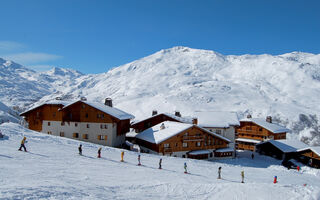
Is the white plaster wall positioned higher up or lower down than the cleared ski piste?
higher up

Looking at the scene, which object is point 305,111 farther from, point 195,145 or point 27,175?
point 27,175

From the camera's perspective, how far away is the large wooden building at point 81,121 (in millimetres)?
39344

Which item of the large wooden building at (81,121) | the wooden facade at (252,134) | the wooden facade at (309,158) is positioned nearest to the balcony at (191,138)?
the large wooden building at (81,121)

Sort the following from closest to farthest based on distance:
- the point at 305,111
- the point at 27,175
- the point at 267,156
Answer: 1. the point at 27,175
2. the point at 267,156
3. the point at 305,111

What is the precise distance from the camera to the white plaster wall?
39125 mm

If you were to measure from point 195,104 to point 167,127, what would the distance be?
4760 inches

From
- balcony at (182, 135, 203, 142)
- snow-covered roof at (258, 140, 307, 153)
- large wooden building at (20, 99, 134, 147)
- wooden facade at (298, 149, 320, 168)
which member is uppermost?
large wooden building at (20, 99, 134, 147)

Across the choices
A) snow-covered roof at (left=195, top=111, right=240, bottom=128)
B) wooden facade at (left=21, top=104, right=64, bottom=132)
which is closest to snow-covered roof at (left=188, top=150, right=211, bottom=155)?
snow-covered roof at (left=195, top=111, right=240, bottom=128)

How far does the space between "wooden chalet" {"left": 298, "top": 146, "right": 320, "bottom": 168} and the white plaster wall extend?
3598 cm

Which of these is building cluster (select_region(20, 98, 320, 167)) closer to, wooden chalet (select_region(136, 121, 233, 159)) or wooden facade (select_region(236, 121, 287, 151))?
wooden chalet (select_region(136, 121, 233, 159))

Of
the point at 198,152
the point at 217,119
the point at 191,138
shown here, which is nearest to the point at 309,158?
the point at 217,119

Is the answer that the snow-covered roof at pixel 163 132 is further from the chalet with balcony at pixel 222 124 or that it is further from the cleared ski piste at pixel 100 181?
the cleared ski piste at pixel 100 181

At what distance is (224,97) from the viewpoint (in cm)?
17538

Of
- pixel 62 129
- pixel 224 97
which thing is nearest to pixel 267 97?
pixel 224 97
